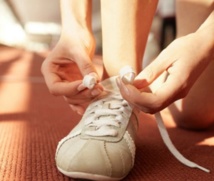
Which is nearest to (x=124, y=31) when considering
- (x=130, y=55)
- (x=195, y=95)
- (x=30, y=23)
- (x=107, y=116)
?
(x=130, y=55)

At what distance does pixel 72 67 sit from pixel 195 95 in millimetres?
316

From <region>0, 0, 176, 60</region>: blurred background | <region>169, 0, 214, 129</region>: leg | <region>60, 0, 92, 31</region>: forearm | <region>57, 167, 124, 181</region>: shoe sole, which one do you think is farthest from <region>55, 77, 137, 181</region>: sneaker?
<region>0, 0, 176, 60</region>: blurred background

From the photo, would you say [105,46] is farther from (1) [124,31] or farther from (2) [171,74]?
(2) [171,74]

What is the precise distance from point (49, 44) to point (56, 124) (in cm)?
297

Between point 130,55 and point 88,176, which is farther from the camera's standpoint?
point 130,55

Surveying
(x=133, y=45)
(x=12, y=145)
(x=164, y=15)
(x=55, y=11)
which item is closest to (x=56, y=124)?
(x=12, y=145)

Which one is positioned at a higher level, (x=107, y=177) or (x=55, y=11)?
(x=107, y=177)

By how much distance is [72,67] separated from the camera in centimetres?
62

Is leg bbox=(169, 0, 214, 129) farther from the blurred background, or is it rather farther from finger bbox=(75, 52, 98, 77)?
the blurred background

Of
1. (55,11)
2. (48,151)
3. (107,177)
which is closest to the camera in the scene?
(107,177)

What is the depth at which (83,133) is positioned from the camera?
0.50 metres

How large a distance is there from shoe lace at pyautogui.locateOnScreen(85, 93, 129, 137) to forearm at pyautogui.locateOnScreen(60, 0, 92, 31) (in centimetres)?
15

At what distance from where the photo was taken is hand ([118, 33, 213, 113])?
1.53 feet

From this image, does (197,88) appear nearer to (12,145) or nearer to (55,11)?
(12,145)
